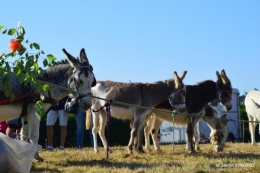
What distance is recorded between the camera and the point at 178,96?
12.0 meters

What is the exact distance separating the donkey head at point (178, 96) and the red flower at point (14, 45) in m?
8.00

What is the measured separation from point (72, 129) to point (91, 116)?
8395 mm

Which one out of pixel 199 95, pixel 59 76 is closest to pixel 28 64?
pixel 59 76

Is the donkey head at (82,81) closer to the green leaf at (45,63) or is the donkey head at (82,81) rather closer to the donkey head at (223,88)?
the green leaf at (45,63)

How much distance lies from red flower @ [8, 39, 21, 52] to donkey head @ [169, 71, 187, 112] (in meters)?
8.00

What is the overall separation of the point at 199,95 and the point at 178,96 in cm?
110

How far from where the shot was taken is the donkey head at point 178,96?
11938mm

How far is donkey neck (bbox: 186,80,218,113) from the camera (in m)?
12.7

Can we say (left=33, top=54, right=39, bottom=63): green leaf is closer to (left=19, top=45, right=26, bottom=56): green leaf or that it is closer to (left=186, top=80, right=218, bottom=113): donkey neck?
(left=19, top=45, right=26, bottom=56): green leaf

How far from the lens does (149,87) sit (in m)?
11.9

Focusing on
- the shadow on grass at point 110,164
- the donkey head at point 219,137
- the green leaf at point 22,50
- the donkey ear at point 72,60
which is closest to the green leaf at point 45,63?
the green leaf at point 22,50

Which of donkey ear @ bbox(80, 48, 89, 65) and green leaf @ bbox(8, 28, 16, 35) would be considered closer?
green leaf @ bbox(8, 28, 16, 35)

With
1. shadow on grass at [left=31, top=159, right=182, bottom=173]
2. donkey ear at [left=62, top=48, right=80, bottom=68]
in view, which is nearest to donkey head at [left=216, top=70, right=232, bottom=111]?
shadow on grass at [left=31, top=159, right=182, bottom=173]

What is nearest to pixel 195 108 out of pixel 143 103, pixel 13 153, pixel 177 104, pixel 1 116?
pixel 177 104
